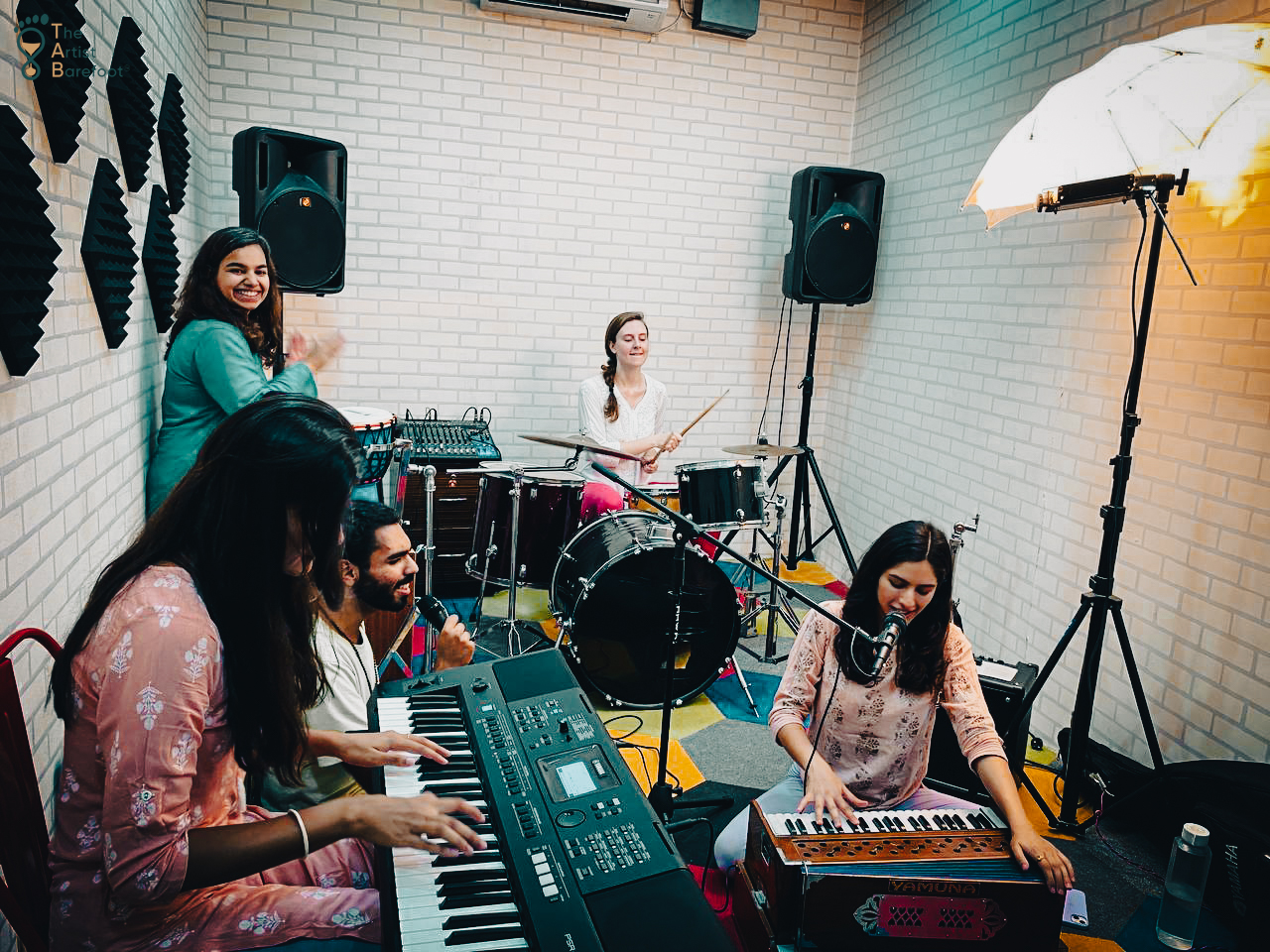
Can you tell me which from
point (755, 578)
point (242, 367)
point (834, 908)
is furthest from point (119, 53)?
point (755, 578)

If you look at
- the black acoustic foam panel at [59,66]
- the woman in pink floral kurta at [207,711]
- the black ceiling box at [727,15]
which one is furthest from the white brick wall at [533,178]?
the woman in pink floral kurta at [207,711]

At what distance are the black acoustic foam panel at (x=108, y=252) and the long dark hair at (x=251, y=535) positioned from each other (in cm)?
121

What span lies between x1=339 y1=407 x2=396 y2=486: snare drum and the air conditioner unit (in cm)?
246

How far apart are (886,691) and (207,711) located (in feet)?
5.21

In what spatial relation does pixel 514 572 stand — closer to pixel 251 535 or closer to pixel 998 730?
pixel 998 730

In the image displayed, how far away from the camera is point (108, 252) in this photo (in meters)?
2.25

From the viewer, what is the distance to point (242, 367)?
2.81 metres

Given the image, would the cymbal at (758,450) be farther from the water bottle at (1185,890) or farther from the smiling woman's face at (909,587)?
the water bottle at (1185,890)

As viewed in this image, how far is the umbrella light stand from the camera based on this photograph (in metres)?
2.52

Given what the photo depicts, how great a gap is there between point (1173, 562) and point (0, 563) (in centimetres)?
327

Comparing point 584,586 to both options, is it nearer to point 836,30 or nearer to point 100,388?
point 100,388

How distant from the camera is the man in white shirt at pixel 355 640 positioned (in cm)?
188

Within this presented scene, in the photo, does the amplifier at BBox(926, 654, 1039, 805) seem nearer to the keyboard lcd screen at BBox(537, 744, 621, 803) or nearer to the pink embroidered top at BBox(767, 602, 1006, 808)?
the pink embroidered top at BBox(767, 602, 1006, 808)

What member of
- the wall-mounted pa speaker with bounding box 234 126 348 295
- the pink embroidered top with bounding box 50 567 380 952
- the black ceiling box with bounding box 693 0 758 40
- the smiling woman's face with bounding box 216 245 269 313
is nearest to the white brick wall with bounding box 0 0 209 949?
the smiling woman's face with bounding box 216 245 269 313
